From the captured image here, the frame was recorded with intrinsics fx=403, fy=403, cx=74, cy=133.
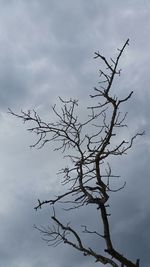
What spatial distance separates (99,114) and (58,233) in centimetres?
306

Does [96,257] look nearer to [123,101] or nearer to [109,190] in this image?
[109,190]

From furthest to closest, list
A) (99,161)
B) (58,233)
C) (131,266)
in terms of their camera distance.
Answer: (58,233) → (99,161) → (131,266)

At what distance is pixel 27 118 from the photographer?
8672 mm

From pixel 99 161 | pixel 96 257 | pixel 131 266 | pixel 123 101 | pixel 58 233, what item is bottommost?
pixel 131 266

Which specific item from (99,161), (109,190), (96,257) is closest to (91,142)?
(99,161)

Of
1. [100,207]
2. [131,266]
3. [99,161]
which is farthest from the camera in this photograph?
[99,161]

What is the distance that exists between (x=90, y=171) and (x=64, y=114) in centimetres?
Result: 139

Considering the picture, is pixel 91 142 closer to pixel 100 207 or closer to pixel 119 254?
pixel 100 207

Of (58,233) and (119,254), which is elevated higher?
(58,233)

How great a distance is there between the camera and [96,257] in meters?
8.36

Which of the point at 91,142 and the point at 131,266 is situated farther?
the point at 91,142

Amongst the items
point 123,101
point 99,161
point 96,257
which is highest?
point 123,101

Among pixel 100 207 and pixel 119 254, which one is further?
pixel 100 207

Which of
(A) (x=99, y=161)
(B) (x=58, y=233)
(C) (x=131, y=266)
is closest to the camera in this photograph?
(C) (x=131, y=266)
